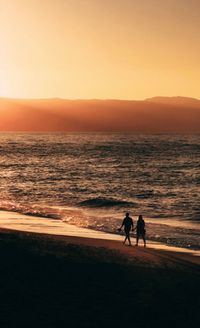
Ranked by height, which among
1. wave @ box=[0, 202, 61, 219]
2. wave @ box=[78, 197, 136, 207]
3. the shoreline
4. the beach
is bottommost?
wave @ box=[78, 197, 136, 207]

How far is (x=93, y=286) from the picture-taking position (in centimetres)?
1487

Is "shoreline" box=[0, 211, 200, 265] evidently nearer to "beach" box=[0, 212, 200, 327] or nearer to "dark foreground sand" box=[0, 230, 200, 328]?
"beach" box=[0, 212, 200, 327]

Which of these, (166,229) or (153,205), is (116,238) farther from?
(153,205)

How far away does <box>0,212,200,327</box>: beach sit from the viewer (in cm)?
1241

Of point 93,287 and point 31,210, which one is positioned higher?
point 93,287

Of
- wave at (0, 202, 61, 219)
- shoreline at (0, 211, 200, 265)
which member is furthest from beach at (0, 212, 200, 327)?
wave at (0, 202, 61, 219)

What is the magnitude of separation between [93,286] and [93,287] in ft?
0.36

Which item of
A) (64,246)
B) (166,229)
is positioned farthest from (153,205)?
(64,246)

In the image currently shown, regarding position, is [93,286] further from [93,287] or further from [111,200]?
[111,200]

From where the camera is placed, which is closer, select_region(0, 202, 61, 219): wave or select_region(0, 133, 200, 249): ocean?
select_region(0, 133, 200, 249): ocean

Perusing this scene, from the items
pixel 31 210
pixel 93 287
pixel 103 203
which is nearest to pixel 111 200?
pixel 103 203

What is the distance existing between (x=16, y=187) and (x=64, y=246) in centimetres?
3650

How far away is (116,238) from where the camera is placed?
2603 cm

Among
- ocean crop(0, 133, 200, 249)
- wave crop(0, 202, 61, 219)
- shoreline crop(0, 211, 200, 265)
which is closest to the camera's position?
shoreline crop(0, 211, 200, 265)
